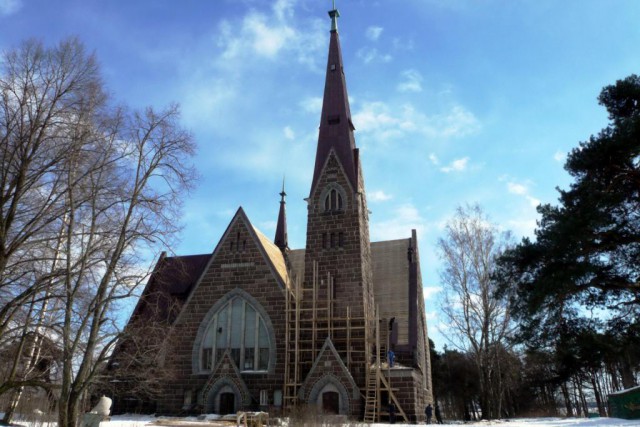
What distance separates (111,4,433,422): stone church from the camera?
2284cm

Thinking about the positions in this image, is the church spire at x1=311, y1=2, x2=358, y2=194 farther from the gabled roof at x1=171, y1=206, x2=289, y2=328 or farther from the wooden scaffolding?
the wooden scaffolding

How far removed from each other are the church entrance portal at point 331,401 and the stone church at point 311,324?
46mm

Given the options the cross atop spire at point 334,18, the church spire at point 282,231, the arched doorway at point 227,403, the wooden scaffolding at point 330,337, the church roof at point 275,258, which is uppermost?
the cross atop spire at point 334,18

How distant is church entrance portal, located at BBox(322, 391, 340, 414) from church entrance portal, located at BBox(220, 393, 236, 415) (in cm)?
425

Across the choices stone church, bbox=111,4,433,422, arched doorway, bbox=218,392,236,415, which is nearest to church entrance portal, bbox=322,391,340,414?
stone church, bbox=111,4,433,422

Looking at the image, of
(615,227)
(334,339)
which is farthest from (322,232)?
(615,227)

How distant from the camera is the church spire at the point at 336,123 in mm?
28359

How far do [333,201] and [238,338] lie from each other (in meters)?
8.48

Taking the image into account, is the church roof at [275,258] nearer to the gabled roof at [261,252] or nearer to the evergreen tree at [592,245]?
the gabled roof at [261,252]

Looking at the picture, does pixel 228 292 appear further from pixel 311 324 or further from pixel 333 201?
pixel 333 201

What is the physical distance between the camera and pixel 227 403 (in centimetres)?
2386

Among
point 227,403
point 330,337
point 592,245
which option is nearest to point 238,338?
point 227,403

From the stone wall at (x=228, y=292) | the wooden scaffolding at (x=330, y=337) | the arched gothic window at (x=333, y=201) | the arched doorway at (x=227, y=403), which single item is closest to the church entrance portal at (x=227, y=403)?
the arched doorway at (x=227, y=403)

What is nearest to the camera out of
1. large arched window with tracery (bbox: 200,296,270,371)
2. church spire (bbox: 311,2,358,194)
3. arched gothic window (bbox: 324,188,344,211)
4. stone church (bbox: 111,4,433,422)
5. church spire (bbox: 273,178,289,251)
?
stone church (bbox: 111,4,433,422)
